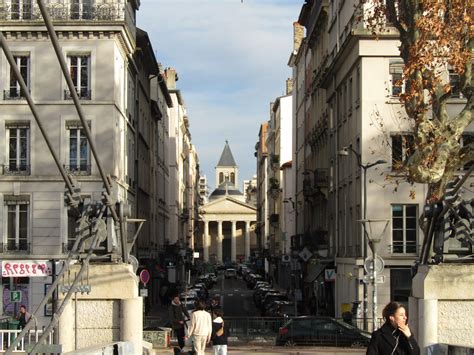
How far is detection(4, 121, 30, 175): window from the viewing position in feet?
150

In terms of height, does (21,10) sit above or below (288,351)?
above

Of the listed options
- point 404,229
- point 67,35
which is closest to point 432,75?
point 404,229

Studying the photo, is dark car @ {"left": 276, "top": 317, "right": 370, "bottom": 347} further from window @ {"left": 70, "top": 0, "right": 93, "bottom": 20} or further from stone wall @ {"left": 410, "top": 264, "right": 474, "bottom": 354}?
window @ {"left": 70, "top": 0, "right": 93, "bottom": 20}

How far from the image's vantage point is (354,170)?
47969 mm

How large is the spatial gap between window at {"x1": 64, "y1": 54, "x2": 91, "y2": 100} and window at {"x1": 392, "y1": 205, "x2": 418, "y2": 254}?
44.9 feet

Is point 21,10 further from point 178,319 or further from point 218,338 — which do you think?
point 218,338

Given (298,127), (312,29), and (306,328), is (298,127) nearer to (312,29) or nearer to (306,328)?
(312,29)

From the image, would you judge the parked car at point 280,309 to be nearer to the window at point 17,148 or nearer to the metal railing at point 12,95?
the window at point 17,148

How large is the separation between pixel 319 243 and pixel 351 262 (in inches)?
516

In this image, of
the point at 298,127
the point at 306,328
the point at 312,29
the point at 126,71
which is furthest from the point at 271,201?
the point at 306,328

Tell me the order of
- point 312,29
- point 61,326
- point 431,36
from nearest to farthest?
point 61,326 < point 431,36 < point 312,29

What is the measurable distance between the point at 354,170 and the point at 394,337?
125 ft

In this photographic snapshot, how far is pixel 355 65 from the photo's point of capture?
46.5 m

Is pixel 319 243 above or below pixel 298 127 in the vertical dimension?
below
